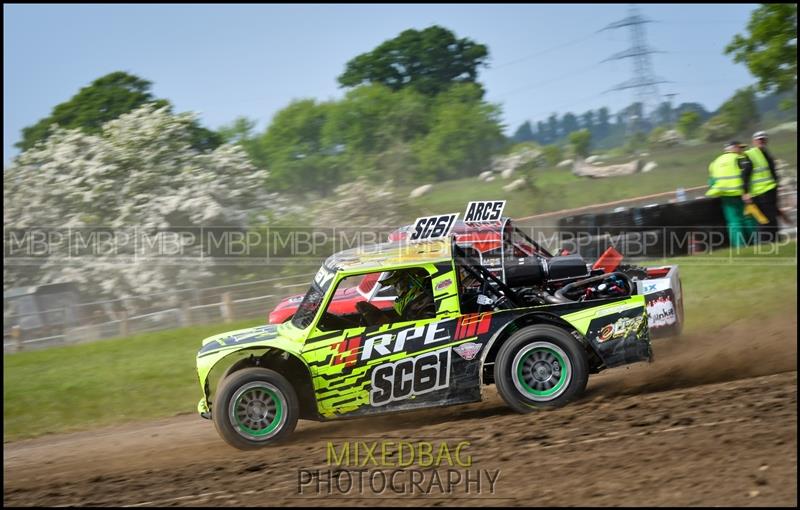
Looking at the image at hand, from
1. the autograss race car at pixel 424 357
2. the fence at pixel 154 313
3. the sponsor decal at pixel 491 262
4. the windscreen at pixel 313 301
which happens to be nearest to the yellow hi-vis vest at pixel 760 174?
the sponsor decal at pixel 491 262

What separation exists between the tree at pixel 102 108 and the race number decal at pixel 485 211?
12.8 meters

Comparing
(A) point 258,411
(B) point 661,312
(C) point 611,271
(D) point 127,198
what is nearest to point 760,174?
(C) point 611,271

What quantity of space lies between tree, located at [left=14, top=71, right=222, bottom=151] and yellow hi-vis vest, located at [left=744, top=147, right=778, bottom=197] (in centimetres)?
1286

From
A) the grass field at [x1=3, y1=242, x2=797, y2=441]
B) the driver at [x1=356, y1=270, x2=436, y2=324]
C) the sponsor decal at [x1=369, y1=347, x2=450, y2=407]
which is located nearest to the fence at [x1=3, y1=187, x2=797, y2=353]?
the grass field at [x1=3, y1=242, x2=797, y2=441]

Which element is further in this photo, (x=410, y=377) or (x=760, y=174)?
(x=760, y=174)

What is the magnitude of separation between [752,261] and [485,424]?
8307mm

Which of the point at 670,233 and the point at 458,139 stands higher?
the point at 458,139

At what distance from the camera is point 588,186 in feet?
76.2

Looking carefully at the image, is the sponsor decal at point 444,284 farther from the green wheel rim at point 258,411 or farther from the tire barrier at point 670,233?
the tire barrier at point 670,233

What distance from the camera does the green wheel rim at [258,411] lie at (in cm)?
734

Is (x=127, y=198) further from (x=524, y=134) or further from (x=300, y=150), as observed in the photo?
(x=524, y=134)

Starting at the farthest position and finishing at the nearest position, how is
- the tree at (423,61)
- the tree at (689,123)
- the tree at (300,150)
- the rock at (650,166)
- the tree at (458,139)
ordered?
1. the tree at (423,61)
2. the tree at (458,139)
3. the tree at (689,123)
4. the rock at (650,166)
5. the tree at (300,150)

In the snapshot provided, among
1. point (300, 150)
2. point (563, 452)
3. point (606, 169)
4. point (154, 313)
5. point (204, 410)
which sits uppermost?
point (300, 150)

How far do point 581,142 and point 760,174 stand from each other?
40.8ft
